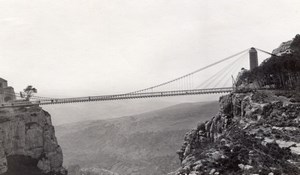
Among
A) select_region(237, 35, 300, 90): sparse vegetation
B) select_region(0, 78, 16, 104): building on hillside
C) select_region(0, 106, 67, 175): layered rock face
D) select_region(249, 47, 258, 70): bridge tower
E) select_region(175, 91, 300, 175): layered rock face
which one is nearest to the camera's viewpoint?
select_region(175, 91, 300, 175): layered rock face

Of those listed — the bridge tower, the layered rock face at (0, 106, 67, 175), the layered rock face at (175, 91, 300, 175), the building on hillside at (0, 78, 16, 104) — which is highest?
the bridge tower

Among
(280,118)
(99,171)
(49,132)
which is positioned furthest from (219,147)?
(99,171)

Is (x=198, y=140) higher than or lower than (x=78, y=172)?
higher

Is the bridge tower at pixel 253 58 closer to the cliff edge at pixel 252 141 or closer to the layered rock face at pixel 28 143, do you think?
the cliff edge at pixel 252 141

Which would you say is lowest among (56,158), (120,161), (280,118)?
(120,161)

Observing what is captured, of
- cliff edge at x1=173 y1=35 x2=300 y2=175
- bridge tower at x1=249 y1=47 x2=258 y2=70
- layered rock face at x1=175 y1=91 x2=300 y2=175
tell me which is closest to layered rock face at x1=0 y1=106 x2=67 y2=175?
cliff edge at x1=173 y1=35 x2=300 y2=175

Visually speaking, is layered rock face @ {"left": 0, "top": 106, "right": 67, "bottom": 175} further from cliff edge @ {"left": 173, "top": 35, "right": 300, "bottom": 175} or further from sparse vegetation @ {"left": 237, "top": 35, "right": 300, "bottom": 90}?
sparse vegetation @ {"left": 237, "top": 35, "right": 300, "bottom": 90}

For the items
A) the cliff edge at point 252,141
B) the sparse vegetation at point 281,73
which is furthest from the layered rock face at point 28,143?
the sparse vegetation at point 281,73

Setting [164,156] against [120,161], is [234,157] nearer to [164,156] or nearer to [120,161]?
[164,156]
